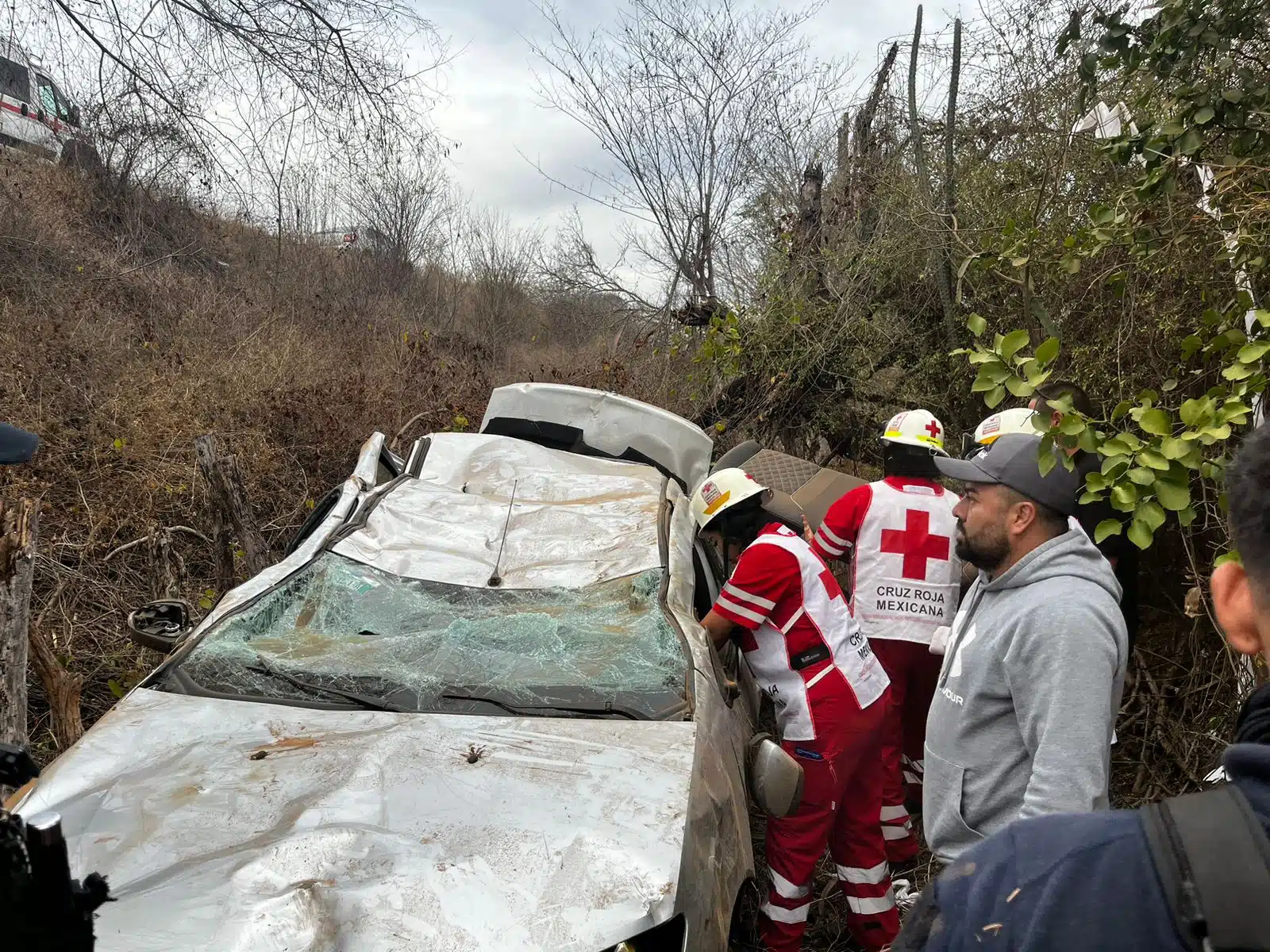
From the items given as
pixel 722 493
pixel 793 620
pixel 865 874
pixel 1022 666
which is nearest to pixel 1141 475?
pixel 1022 666

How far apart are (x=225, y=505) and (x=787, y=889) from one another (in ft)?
11.7

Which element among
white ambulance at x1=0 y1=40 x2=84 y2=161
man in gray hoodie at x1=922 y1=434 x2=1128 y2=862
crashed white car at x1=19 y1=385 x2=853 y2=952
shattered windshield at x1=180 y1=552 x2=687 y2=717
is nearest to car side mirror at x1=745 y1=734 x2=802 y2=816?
crashed white car at x1=19 y1=385 x2=853 y2=952

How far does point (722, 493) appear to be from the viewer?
3.76 metres

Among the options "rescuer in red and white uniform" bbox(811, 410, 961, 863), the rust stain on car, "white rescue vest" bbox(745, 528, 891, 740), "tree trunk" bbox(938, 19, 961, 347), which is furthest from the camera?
"tree trunk" bbox(938, 19, 961, 347)

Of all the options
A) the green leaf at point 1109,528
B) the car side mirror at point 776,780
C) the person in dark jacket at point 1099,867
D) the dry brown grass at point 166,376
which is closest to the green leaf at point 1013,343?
the green leaf at point 1109,528

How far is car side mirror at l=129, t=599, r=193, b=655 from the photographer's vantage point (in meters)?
2.98

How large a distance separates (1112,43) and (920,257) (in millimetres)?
4175

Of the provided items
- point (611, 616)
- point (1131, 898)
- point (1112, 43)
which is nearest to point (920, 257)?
point (1112, 43)

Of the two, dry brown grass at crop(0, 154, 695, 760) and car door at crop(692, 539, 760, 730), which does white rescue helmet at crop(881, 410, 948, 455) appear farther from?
dry brown grass at crop(0, 154, 695, 760)

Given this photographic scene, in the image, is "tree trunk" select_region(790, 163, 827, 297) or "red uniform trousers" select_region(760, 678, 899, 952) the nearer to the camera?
"red uniform trousers" select_region(760, 678, 899, 952)

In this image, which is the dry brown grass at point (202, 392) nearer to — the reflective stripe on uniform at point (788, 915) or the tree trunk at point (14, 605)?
the reflective stripe on uniform at point (788, 915)

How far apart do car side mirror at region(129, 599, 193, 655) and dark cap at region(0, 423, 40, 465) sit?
825 millimetres

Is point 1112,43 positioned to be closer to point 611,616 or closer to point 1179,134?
point 1179,134

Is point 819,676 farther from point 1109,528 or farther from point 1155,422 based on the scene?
point 1155,422
